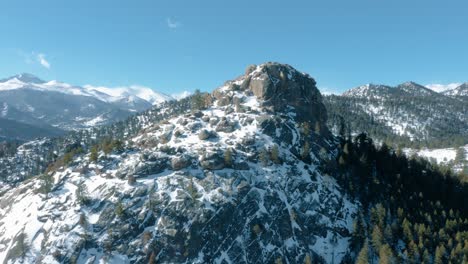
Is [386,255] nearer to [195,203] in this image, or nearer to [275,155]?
[275,155]

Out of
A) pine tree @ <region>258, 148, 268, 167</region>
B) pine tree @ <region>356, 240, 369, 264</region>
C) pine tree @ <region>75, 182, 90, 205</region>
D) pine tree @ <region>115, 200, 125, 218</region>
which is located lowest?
pine tree @ <region>356, 240, 369, 264</region>

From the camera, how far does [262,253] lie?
90688 millimetres

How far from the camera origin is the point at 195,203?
97.6m

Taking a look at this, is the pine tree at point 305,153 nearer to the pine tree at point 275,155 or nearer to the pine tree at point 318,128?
the pine tree at point 275,155

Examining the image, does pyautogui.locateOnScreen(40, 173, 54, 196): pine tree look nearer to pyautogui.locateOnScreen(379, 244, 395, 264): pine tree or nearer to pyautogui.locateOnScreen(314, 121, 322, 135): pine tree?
pyautogui.locateOnScreen(314, 121, 322, 135): pine tree

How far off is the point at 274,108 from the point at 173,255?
67.5m

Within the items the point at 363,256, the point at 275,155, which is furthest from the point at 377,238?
the point at 275,155

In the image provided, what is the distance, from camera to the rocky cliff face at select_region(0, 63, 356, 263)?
89.9 m

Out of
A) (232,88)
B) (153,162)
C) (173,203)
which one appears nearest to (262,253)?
(173,203)

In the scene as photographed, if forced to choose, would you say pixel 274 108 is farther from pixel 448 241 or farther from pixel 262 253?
pixel 448 241

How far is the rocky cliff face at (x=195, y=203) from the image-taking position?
3541 inches

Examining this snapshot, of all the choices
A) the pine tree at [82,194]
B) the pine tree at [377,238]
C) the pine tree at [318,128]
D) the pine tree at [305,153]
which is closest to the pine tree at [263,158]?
the pine tree at [305,153]

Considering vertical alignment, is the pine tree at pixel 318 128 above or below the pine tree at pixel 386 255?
above

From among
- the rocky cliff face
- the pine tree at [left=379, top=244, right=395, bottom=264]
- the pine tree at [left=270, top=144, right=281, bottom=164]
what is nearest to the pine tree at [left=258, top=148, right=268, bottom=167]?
the rocky cliff face
